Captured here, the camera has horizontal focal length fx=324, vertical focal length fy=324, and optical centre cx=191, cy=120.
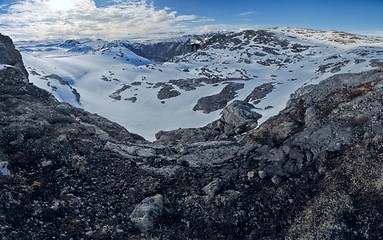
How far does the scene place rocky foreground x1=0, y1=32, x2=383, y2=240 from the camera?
1747cm

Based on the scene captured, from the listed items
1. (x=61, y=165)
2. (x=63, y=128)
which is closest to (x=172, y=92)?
(x=63, y=128)

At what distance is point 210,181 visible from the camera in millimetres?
21391

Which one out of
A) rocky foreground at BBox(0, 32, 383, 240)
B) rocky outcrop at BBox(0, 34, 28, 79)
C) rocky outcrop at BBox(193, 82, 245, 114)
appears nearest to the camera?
rocky foreground at BBox(0, 32, 383, 240)

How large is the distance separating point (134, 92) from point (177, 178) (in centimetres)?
9700

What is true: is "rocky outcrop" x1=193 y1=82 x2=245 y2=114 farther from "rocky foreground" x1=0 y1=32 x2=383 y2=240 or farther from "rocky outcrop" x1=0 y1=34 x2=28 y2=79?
"rocky foreground" x1=0 y1=32 x2=383 y2=240

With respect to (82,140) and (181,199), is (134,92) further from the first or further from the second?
(181,199)

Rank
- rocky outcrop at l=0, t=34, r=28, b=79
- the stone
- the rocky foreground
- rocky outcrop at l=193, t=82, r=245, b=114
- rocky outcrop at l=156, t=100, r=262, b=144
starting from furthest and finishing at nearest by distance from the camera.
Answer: rocky outcrop at l=193, t=82, r=245, b=114
rocky outcrop at l=0, t=34, r=28, b=79
rocky outcrop at l=156, t=100, r=262, b=144
the stone
the rocky foreground

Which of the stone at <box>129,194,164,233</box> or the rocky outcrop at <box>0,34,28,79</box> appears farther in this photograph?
the rocky outcrop at <box>0,34,28,79</box>

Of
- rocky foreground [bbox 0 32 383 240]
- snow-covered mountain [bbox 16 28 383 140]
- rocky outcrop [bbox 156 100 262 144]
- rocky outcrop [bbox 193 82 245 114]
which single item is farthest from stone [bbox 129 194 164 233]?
rocky outcrop [bbox 193 82 245 114]

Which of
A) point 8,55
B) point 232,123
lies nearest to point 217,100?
point 232,123

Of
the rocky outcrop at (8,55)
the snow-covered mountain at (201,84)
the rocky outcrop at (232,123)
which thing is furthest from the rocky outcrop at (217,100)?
the rocky outcrop at (8,55)

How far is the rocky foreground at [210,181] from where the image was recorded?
57.3 feet

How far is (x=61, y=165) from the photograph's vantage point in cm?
2262

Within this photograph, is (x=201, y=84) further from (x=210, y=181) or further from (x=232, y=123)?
(x=210, y=181)
